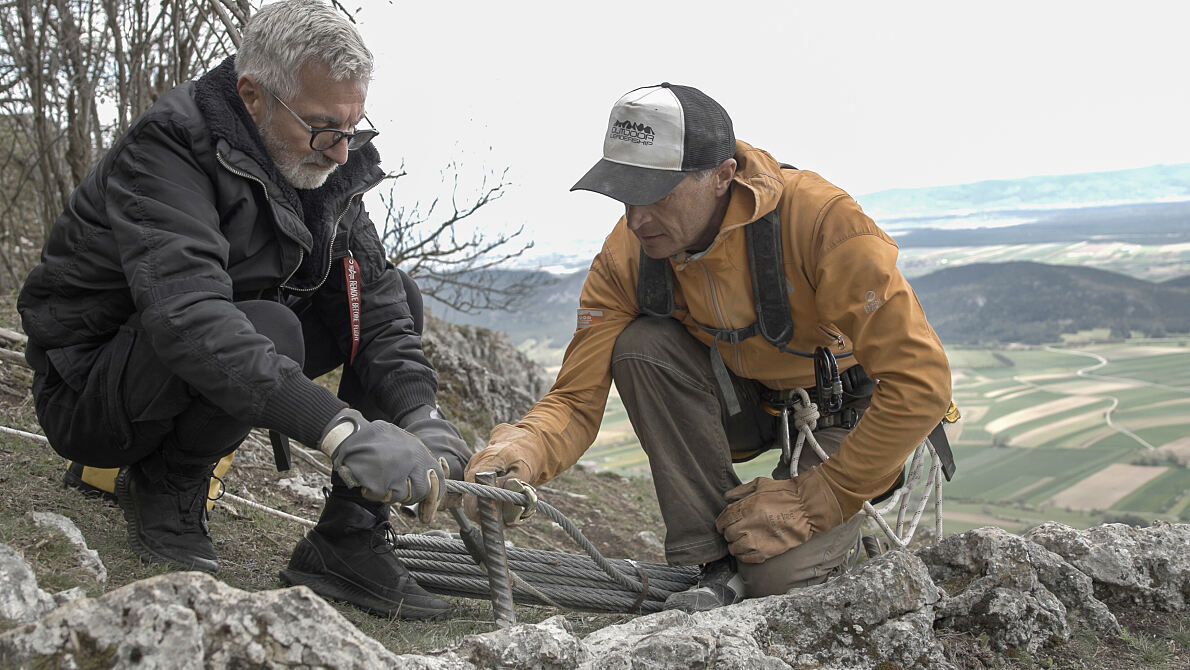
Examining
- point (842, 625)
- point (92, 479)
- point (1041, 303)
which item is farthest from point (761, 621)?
point (1041, 303)

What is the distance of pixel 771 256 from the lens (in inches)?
108

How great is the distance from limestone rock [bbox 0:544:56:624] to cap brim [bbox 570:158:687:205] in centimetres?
174

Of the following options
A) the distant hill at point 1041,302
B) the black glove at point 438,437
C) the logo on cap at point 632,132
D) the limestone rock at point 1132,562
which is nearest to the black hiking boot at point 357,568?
the black glove at point 438,437

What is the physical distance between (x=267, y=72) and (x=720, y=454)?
6.08ft

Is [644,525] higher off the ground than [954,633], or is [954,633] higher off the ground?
[954,633]

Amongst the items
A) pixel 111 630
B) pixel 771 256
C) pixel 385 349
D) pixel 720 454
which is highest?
pixel 771 256

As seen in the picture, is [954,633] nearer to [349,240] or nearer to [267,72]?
[349,240]

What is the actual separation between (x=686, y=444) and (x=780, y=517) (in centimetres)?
40

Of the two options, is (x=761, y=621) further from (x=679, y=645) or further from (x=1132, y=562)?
(x=1132, y=562)

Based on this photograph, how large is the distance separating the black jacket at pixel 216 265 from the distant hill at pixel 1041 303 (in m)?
40.6

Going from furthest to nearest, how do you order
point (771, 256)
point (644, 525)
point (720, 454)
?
point (644, 525) → point (720, 454) → point (771, 256)

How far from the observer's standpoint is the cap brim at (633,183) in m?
2.68

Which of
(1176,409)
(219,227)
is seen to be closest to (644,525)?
(219,227)

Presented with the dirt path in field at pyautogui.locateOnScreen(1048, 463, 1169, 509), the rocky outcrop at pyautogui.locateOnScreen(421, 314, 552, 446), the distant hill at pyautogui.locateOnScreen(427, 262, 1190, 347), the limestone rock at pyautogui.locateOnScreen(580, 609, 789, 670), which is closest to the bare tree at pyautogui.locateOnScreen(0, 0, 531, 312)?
the rocky outcrop at pyautogui.locateOnScreen(421, 314, 552, 446)
